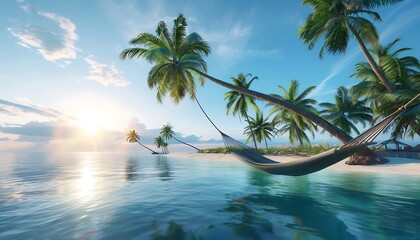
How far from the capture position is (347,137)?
19.4ft

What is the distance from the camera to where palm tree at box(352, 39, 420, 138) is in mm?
9352

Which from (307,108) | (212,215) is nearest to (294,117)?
(307,108)

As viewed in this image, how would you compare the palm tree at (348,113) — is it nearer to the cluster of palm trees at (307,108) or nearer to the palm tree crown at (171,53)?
the cluster of palm trees at (307,108)

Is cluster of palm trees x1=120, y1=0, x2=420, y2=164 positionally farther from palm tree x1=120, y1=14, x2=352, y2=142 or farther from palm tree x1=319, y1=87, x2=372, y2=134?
palm tree x1=319, y1=87, x2=372, y2=134

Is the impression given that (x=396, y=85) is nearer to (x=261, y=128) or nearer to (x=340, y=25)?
(x=340, y=25)

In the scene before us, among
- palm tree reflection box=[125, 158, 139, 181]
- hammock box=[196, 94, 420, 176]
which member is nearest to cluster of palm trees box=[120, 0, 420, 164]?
hammock box=[196, 94, 420, 176]

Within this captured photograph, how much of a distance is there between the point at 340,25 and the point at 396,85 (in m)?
4.74

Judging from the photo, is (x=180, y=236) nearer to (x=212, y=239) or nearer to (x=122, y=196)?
(x=212, y=239)

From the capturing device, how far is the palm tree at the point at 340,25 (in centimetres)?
884

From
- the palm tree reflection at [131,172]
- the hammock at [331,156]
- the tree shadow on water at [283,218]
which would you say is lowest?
the tree shadow on water at [283,218]

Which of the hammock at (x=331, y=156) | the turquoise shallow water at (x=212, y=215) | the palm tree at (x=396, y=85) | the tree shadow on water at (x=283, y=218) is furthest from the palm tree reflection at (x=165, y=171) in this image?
the palm tree at (x=396, y=85)

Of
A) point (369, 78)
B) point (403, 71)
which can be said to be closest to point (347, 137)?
point (403, 71)

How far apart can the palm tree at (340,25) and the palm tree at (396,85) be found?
601 mm

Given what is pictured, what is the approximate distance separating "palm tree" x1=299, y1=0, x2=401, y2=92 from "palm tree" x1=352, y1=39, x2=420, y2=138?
601 mm
